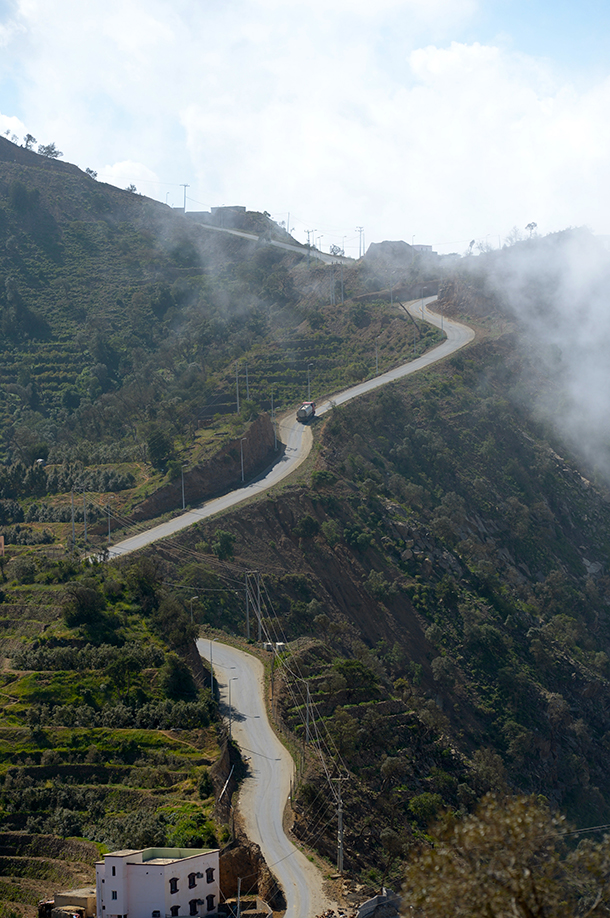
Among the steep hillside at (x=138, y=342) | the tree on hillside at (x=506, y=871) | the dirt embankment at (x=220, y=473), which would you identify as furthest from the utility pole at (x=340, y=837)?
the dirt embankment at (x=220, y=473)

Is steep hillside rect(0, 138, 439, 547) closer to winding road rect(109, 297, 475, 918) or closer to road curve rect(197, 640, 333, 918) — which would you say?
winding road rect(109, 297, 475, 918)

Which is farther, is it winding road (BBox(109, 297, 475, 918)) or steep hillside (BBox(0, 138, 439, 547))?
steep hillside (BBox(0, 138, 439, 547))

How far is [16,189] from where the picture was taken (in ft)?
383

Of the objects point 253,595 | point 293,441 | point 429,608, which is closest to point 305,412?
point 293,441

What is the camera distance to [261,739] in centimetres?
3788

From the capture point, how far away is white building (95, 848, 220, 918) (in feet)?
80.1

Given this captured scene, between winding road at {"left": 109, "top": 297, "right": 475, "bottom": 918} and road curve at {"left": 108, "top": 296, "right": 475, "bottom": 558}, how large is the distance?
72 mm

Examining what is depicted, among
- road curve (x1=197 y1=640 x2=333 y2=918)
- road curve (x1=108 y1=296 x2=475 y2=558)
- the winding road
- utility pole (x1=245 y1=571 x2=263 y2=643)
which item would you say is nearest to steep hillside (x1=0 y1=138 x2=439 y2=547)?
road curve (x1=108 y1=296 x2=475 y2=558)

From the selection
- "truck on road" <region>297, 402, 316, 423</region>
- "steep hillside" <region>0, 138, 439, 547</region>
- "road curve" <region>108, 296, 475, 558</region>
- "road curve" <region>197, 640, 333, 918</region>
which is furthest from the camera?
"truck on road" <region>297, 402, 316, 423</region>

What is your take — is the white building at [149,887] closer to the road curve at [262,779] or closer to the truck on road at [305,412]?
the road curve at [262,779]

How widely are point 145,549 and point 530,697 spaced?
24.1m

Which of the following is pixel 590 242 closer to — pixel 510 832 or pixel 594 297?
pixel 594 297

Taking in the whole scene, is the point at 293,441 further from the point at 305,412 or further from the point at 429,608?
Answer: the point at 429,608

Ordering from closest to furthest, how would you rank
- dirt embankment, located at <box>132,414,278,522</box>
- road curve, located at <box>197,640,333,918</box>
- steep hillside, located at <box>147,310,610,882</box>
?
road curve, located at <box>197,640,333,918</box> → steep hillside, located at <box>147,310,610,882</box> → dirt embankment, located at <box>132,414,278,522</box>
